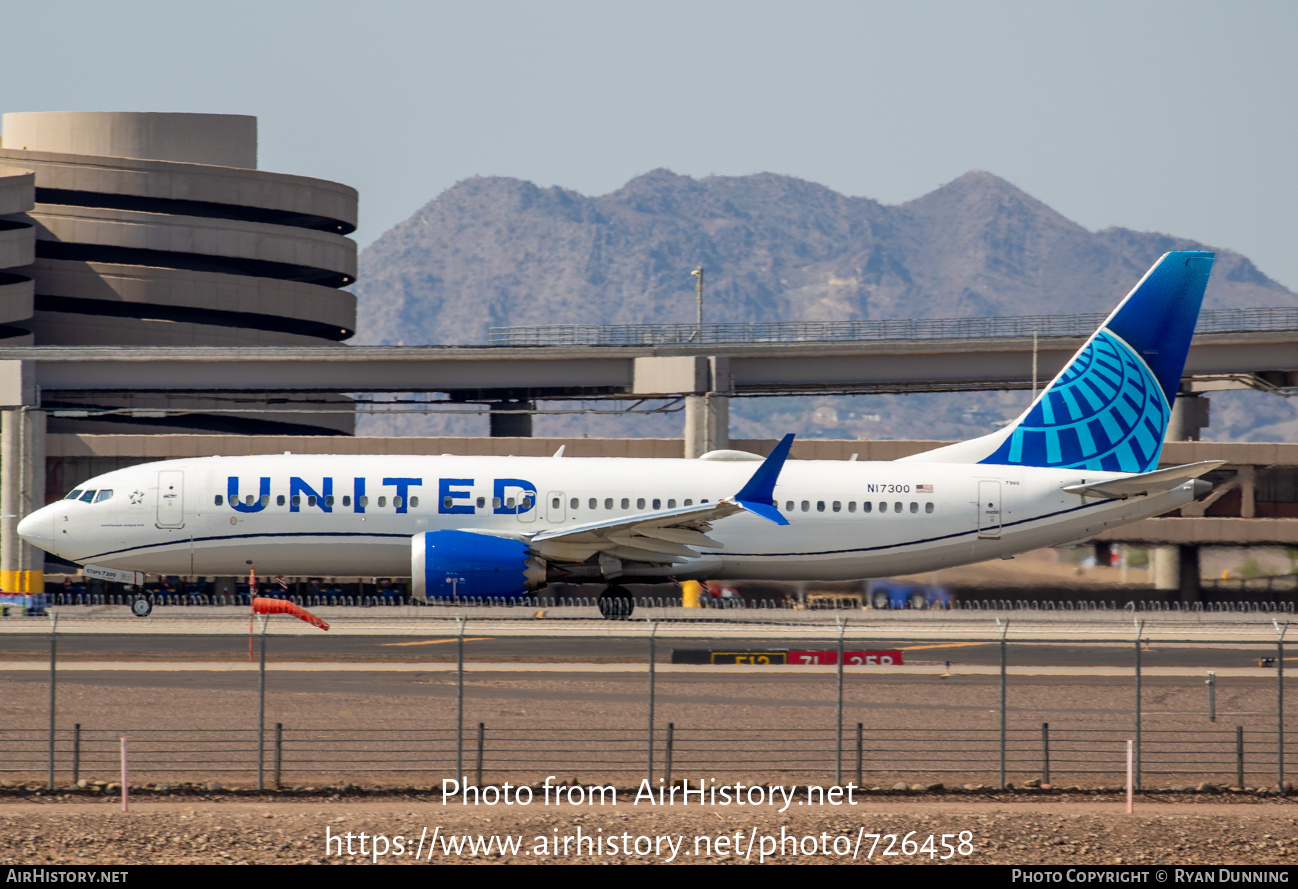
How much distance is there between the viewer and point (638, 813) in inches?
696

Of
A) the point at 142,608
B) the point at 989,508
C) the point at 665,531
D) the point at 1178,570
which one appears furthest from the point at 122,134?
the point at 1178,570

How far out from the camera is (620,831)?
1689 cm

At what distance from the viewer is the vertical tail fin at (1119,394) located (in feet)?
139

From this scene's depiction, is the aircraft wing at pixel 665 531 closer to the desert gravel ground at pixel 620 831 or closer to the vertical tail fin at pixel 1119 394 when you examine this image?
the vertical tail fin at pixel 1119 394

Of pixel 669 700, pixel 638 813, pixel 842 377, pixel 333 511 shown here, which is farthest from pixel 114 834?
pixel 842 377

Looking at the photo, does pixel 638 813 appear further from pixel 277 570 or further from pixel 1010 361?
pixel 1010 361

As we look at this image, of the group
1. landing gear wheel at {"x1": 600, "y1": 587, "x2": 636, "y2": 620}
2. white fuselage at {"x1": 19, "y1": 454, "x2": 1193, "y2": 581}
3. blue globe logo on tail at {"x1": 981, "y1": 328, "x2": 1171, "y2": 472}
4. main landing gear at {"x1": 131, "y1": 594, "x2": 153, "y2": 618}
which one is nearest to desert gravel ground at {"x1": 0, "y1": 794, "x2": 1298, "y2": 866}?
white fuselage at {"x1": 19, "y1": 454, "x2": 1193, "y2": 581}

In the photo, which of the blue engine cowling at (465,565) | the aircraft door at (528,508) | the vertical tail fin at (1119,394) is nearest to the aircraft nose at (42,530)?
the blue engine cowling at (465,565)

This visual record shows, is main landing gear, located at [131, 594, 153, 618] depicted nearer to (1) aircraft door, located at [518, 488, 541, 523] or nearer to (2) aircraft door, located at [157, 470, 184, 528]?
(2) aircraft door, located at [157, 470, 184, 528]

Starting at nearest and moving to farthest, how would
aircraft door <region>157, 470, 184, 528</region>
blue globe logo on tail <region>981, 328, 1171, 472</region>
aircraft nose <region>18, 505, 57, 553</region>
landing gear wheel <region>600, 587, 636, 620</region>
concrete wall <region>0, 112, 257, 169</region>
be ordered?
aircraft door <region>157, 470, 184, 528</region> < aircraft nose <region>18, 505, 57, 553</region> < landing gear wheel <region>600, 587, 636, 620</region> < blue globe logo on tail <region>981, 328, 1171, 472</region> < concrete wall <region>0, 112, 257, 169</region>

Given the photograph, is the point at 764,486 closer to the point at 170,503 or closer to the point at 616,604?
the point at 616,604

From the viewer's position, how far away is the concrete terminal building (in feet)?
261

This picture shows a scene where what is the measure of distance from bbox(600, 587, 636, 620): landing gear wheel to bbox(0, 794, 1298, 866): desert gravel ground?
Answer: 2215 cm

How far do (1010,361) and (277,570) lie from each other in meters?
32.5
